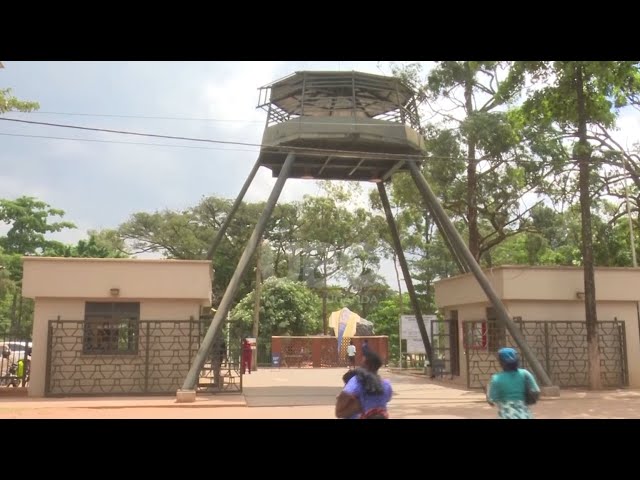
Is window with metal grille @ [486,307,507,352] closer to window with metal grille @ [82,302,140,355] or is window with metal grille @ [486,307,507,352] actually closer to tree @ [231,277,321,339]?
window with metal grille @ [82,302,140,355]

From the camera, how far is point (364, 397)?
196 inches

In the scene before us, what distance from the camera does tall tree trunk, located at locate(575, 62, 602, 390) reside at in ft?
56.3

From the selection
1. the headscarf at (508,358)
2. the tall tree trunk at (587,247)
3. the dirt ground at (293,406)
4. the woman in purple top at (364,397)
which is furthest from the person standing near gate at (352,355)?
the woman in purple top at (364,397)

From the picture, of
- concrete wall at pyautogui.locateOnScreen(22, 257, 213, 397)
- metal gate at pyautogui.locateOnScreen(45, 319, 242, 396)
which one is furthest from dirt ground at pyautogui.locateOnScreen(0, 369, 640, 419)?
concrete wall at pyautogui.locateOnScreen(22, 257, 213, 397)

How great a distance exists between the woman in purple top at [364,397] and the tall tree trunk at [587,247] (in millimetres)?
14096

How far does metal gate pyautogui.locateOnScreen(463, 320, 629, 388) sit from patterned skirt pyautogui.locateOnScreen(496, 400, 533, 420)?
12421 mm

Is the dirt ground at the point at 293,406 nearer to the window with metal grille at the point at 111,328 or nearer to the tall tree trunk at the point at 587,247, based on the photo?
the tall tree trunk at the point at 587,247

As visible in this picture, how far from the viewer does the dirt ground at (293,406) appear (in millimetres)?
12227

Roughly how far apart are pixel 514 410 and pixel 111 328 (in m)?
12.7

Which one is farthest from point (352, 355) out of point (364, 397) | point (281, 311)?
point (364, 397)

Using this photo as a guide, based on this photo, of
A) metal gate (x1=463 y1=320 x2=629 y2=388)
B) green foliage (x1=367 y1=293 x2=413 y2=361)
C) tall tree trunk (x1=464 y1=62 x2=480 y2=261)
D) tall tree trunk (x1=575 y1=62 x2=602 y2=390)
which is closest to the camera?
tall tree trunk (x1=575 y1=62 x2=602 y2=390)

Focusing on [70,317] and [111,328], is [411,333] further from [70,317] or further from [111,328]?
[70,317]

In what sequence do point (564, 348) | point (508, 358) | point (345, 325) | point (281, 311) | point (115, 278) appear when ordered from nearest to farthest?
point (508, 358) → point (115, 278) → point (564, 348) → point (345, 325) → point (281, 311)

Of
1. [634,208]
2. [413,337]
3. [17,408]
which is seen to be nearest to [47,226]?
[413,337]
